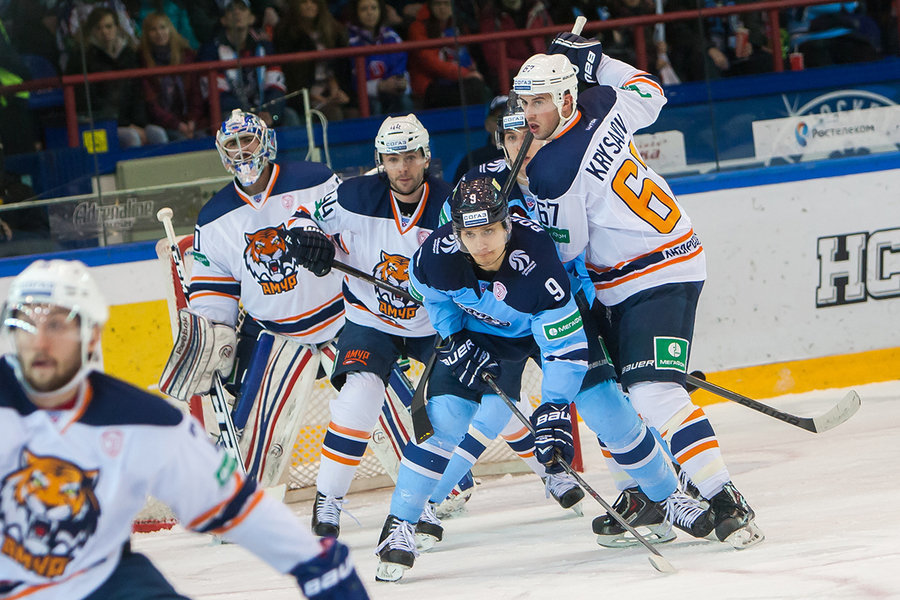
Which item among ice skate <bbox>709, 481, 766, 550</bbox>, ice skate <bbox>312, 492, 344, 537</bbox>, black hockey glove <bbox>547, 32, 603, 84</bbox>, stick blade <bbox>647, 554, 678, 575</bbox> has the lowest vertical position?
ice skate <bbox>312, 492, 344, 537</bbox>

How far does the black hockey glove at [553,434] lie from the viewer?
2.86 m

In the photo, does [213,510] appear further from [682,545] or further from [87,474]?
[682,545]

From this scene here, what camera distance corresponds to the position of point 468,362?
3.02m

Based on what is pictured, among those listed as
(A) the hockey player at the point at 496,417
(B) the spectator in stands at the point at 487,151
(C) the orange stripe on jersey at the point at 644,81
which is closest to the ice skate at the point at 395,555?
(A) the hockey player at the point at 496,417

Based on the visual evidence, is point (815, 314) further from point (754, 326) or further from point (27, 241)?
point (27, 241)

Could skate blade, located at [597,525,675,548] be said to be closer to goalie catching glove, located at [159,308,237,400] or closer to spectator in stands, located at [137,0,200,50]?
goalie catching glove, located at [159,308,237,400]

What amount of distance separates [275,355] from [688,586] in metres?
1.80

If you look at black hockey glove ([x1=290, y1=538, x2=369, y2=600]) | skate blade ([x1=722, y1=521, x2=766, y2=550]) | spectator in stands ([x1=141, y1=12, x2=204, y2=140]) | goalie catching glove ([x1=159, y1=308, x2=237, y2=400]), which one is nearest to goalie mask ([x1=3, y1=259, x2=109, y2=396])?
black hockey glove ([x1=290, y1=538, x2=369, y2=600])

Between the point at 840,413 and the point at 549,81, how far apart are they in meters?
1.12

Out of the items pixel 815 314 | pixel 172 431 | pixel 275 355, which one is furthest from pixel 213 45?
pixel 172 431

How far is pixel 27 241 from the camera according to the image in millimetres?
4648

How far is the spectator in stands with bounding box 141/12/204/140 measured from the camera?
514 cm

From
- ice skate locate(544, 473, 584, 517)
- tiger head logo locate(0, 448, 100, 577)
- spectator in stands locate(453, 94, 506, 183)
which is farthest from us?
spectator in stands locate(453, 94, 506, 183)

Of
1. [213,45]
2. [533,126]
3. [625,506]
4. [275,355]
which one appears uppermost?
[213,45]
